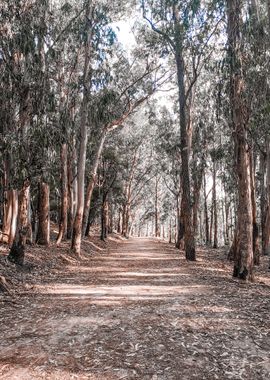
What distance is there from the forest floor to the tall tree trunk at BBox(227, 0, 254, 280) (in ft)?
2.42

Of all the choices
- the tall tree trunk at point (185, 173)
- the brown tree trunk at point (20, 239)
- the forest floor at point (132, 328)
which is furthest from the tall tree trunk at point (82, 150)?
the forest floor at point (132, 328)

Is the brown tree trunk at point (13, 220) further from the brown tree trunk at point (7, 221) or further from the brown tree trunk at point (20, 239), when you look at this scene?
the brown tree trunk at point (20, 239)

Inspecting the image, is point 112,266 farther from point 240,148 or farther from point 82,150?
point 240,148

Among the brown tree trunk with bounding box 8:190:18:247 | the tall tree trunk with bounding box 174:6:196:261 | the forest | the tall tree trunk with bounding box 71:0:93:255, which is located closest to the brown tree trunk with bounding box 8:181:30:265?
the forest

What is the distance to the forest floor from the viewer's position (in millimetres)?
4848

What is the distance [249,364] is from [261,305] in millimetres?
3567

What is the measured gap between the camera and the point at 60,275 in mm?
12617

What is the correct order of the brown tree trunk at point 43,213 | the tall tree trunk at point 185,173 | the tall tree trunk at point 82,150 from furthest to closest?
the brown tree trunk at point 43,213
the tall tree trunk at point 185,173
the tall tree trunk at point 82,150

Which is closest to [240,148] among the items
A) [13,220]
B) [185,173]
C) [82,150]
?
[185,173]

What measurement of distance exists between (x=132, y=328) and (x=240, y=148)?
698cm

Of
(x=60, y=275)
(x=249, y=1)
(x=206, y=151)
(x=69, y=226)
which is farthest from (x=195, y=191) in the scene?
(x=60, y=275)

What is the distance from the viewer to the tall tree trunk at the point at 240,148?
→ 1179 centimetres

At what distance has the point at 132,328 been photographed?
21.3ft

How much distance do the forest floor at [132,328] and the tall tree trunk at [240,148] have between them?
737 mm
